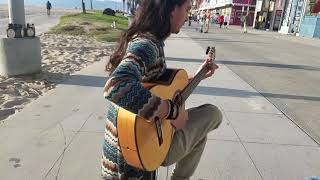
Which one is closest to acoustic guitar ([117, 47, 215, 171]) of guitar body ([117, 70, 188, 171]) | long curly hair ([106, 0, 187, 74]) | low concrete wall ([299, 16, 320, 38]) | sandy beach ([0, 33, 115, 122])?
guitar body ([117, 70, 188, 171])

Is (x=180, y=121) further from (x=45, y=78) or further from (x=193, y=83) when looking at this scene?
(x=45, y=78)

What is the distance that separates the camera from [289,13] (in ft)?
123

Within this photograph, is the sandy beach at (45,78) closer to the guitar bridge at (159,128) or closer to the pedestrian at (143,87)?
the pedestrian at (143,87)

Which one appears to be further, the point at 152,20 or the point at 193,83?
the point at 193,83

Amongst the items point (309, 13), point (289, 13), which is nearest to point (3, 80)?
point (309, 13)

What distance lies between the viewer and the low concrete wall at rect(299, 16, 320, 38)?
30808 mm

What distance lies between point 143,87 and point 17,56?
6164 mm

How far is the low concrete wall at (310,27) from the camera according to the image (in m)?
30.8

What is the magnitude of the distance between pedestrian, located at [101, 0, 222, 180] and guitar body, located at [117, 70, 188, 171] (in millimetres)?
61

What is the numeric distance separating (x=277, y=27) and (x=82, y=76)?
3851cm

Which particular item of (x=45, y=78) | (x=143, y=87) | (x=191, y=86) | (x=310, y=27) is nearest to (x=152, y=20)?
(x=143, y=87)

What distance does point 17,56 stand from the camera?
25.0ft

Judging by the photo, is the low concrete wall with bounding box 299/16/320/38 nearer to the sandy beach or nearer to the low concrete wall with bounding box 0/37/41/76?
the sandy beach

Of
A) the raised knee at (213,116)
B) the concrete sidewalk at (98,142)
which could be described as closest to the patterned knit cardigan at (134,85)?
the raised knee at (213,116)
